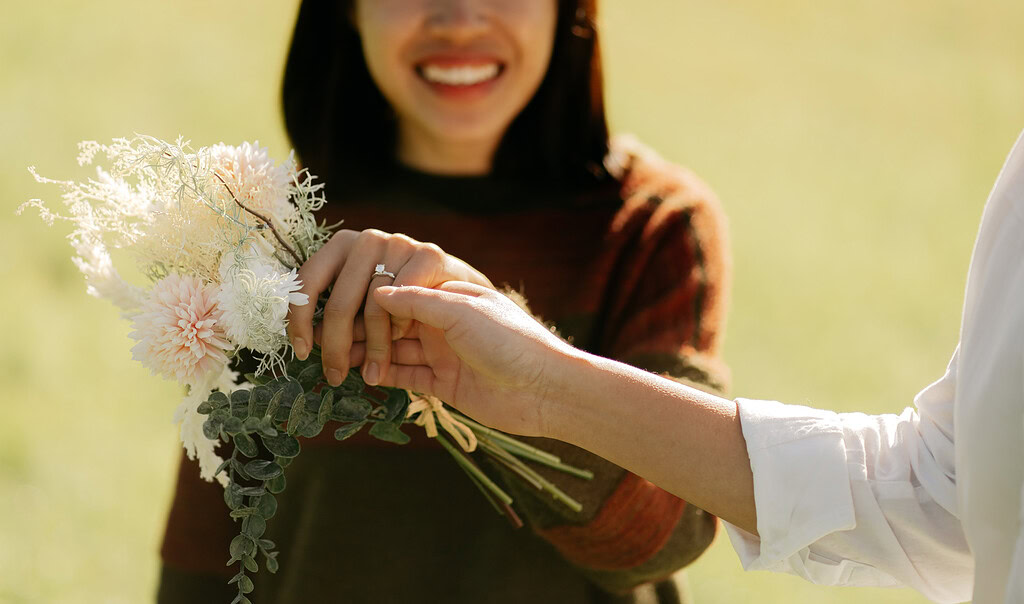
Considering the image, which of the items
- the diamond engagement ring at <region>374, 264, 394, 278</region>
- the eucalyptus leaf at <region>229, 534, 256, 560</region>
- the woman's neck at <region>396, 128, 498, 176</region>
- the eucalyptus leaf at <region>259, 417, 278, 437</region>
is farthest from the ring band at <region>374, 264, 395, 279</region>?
the woman's neck at <region>396, 128, 498, 176</region>

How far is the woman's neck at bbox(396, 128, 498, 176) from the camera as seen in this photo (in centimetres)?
181

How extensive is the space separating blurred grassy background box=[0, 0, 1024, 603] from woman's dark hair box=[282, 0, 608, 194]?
1156 millimetres

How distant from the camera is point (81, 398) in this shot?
4.08 metres

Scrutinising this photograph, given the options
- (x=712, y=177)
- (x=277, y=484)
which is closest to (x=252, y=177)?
(x=277, y=484)

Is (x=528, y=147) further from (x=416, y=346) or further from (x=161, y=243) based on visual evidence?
(x=161, y=243)

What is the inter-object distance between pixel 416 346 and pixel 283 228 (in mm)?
213

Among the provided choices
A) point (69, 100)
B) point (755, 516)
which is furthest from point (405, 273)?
point (69, 100)

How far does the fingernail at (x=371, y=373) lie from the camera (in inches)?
43.0

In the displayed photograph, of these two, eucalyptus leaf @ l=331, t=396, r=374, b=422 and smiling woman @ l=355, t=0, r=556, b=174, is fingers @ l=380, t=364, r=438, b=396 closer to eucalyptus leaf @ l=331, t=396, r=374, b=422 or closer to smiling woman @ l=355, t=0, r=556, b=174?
eucalyptus leaf @ l=331, t=396, r=374, b=422

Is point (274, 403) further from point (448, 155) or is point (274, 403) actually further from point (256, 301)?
point (448, 155)

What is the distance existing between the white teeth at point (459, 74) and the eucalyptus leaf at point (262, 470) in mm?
855

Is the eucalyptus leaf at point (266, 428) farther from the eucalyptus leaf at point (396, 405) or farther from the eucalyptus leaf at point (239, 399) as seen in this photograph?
the eucalyptus leaf at point (396, 405)

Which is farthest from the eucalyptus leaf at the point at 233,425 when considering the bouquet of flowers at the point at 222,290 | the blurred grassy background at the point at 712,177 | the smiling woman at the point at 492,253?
the blurred grassy background at the point at 712,177

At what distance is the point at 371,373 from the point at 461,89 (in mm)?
734
